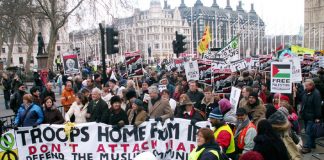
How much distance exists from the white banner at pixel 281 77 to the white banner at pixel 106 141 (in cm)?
288

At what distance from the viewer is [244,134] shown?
596 centimetres

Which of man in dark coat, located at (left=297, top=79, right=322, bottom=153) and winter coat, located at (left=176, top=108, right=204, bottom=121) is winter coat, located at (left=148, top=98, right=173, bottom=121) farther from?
man in dark coat, located at (left=297, top=79, right=322, bottom=153)

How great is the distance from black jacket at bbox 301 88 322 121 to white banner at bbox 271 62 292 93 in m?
0.48

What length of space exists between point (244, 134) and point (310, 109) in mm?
3556

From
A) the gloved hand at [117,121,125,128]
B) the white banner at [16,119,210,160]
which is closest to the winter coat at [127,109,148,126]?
the white banner at [16,119,210,160]

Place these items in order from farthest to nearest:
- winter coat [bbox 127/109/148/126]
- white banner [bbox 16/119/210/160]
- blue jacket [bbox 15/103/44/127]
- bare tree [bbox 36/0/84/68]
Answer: bare tree [bbox 36/0/84/68] < blue jacket [bbox 15/103/44/127] < winter coat [bbox 127/109/148/126] < white banner [bbox 16/119/210/160]

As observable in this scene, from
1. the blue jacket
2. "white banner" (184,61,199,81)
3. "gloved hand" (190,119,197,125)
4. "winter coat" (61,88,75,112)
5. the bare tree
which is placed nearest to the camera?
"gloved hand" (190,119,197,125)

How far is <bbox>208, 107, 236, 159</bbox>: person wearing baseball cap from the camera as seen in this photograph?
5.74m

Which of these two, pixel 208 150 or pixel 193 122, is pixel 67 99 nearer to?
pixel 193 122

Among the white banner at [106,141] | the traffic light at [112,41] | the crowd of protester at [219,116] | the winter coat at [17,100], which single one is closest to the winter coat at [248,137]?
the crowd of protester at [219,116]

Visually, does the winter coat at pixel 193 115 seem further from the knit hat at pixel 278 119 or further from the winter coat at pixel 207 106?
the knit hat at pixel 278 119

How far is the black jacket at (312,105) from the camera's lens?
877 centimetres

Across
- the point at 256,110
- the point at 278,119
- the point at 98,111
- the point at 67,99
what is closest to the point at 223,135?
the point at 278,119

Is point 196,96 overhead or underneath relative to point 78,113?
overhead
